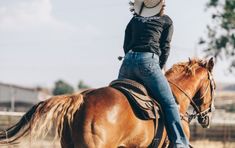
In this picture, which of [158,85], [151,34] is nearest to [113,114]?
[158,85]

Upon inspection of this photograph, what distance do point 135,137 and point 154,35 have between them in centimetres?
133

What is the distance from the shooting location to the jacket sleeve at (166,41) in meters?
7.75

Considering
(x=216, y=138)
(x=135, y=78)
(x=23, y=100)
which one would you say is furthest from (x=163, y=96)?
(x=23, y=100)

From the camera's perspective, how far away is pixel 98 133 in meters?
6.65

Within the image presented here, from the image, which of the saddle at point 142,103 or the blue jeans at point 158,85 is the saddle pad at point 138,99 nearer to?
the saddle at point 142,103

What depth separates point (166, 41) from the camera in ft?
25.6

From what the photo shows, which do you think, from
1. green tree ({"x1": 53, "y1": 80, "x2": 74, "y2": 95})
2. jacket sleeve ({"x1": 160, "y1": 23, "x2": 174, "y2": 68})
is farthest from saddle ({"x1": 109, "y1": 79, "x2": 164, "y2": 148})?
green tree ({"x1": 53, "y1": 80, "x2": 74, "y2": 95})

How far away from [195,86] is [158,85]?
118 cm

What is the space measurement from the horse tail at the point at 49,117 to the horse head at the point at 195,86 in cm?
181

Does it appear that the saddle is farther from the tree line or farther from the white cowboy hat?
the tree line

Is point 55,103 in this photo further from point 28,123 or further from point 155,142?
point 155,142

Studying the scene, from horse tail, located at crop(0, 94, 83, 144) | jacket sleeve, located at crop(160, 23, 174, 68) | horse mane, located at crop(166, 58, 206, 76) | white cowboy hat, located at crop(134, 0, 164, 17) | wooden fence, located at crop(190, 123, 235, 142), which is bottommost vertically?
wooden fence, located at crop(190, 123, 235, 142)

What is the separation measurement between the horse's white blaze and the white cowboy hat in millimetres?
1493

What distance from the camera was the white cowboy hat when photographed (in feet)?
25.6
